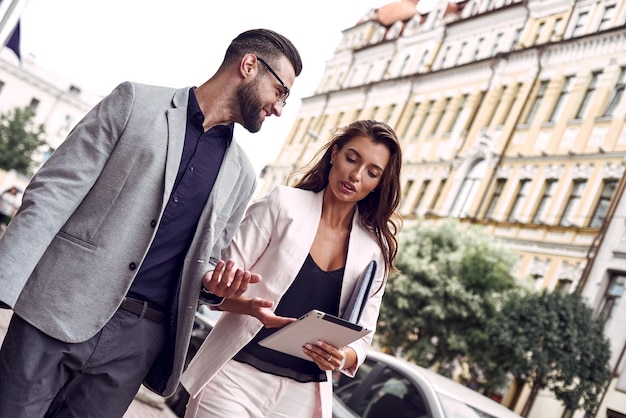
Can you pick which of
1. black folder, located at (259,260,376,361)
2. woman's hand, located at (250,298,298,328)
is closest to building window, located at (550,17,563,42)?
black folder, located at (259,260,376,361)

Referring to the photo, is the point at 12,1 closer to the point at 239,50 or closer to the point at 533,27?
the point at 239,50

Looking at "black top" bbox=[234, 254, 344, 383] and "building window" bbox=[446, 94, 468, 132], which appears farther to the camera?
"building window" bbox=[446, 94, 468, 132]

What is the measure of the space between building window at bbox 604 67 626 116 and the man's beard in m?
30.7

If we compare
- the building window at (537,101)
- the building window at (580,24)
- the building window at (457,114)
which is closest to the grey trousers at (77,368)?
the building window at (537,101)

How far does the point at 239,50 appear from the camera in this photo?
352cm

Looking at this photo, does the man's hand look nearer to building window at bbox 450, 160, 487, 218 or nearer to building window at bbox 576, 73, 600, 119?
building window at bbox 576, 73, 600, 119

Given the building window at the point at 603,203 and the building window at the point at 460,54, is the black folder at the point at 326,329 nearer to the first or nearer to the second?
the building window at the point at 603,203

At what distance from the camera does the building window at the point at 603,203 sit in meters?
30.2

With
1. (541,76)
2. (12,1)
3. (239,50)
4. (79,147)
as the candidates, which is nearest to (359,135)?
(239,50)

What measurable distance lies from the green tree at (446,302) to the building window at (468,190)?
8.18 m

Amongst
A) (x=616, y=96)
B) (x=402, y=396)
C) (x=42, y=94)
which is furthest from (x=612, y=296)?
(x=42, y=94)

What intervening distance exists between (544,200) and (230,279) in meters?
31.7

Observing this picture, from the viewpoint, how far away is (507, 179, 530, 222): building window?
113 ft

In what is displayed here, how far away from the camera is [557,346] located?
→ 939 inches
